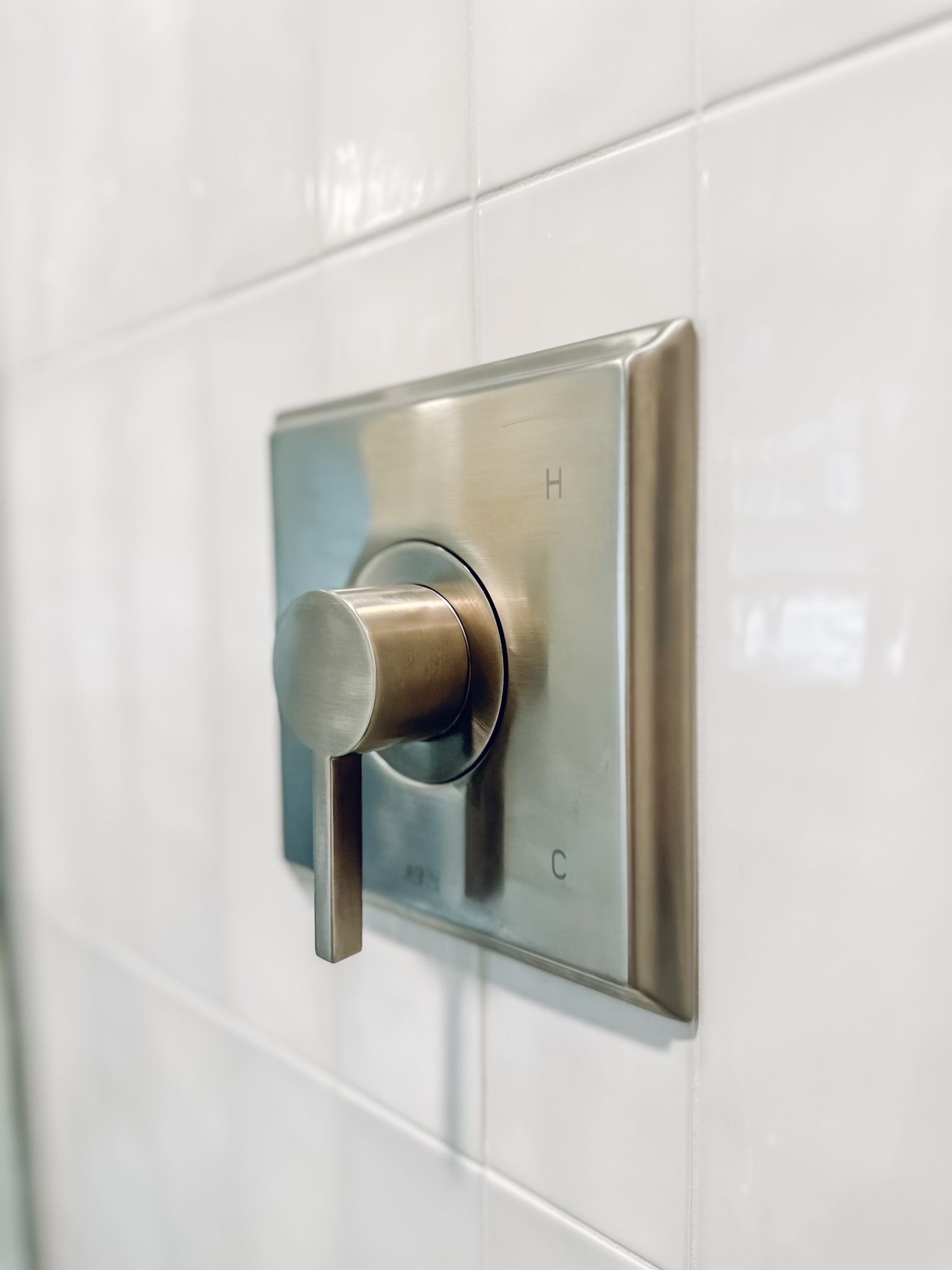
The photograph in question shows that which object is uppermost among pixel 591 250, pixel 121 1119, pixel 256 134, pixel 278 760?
pixel 256 134

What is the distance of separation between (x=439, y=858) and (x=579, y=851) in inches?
2.8

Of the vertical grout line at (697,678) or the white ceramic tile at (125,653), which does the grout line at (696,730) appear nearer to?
the vertical grout line at (697,678)

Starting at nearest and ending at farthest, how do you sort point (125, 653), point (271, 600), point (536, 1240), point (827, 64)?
point (827, 64) → point (536, 1240) → point (271, 600) → point (125, 653)

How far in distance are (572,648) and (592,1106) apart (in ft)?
0.57

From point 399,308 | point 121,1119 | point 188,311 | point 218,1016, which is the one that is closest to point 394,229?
point 399,308

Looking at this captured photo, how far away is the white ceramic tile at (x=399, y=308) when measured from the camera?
14.1 inches

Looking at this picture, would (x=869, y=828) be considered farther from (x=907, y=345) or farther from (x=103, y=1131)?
(x=103, y=1131)

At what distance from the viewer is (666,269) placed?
29 centimetres

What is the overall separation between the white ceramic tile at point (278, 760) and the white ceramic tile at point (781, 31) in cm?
12

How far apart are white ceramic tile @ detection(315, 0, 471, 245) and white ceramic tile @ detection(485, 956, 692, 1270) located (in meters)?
0.32

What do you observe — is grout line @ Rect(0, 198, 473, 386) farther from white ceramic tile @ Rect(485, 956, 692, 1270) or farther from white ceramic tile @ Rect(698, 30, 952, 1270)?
white ceramic tile @ Rect(485, 956, 692, 1270)

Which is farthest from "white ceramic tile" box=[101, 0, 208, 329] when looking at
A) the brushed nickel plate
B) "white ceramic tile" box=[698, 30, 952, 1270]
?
"white ceramic tile" box=[698, 30, 952, 1270]

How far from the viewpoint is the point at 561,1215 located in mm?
352

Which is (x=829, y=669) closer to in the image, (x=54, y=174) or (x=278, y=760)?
(x=278, y=760)
